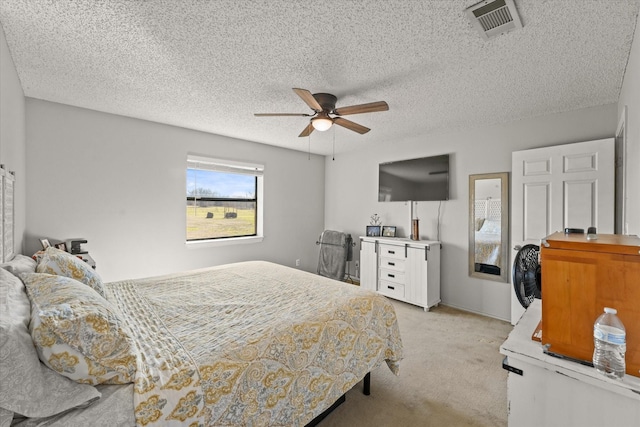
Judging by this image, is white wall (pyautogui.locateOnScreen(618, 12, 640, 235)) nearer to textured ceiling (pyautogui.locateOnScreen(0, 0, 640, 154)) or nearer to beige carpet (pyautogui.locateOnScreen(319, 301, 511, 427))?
textured ceiling (pyautogui.locateOnScreen(0, 0, 640, 154))

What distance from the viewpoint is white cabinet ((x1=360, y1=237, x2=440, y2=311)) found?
3.74 metres

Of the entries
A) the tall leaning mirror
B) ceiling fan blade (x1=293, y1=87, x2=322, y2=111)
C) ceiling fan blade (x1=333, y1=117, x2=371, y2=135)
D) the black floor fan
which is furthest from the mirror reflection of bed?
ceiling fan blade (x1=293, y1=87, x2=322, y2=111)

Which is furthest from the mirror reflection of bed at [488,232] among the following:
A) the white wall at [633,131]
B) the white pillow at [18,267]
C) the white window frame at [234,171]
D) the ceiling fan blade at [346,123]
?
the white pillow at [18,267]

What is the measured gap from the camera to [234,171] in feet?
14.1

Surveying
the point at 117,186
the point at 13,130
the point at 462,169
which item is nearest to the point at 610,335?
the point at 462,169

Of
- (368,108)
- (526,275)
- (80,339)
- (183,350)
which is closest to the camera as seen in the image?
(80,339)

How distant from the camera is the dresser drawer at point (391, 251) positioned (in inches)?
157

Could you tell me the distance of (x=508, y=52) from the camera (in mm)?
1936

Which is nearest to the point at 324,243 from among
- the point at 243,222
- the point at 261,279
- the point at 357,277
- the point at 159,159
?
the point at 357,277

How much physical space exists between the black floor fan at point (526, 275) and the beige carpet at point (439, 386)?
69cm

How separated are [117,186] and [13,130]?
3.68ft

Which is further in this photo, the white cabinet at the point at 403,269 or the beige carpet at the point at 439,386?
the white cabinet at the point at 403,269

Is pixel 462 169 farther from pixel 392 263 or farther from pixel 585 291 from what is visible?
pixel 585 291

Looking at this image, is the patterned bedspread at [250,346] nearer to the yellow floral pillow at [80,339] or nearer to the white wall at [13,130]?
the yellow floral pillow at [80,339]
